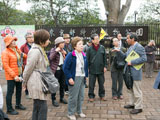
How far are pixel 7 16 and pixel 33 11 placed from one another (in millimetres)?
3501

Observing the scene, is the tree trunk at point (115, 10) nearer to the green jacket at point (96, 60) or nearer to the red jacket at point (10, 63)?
the green jacket at point (96, 60)

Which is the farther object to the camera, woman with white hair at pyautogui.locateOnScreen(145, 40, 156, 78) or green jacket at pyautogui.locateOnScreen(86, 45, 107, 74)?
woman with white hair at pyautogui.locateOnScreen(145, 40, 156, 78)

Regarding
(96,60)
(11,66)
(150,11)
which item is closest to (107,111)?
(96,60)

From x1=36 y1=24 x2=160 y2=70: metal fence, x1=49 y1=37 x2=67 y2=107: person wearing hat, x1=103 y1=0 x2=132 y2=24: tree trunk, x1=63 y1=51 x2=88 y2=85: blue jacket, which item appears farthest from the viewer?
x1=103 y1=0 x2=132 y2=24: tree trunk

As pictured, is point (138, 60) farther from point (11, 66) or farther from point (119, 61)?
point (11, 66)

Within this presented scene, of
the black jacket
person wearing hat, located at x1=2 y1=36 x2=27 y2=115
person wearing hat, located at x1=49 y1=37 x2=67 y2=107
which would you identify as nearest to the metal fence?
the black jacket

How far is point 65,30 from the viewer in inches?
464

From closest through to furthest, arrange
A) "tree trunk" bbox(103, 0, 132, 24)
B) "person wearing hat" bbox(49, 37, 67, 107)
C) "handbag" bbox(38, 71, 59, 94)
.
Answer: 1. "handbag" bbox(38, 71, 59, 94)
2. "person wearing hat" bbox(49, 37, 67, 107)
3. "tree trunk" bbox(103, 0, 132, 24)

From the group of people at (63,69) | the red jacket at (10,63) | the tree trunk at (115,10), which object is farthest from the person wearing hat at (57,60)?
the tree trunk at (115,10)

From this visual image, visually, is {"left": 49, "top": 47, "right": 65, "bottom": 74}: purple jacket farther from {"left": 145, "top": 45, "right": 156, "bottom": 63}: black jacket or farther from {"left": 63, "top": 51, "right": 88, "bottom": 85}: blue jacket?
{"left": 145, "top": 45, "right": 156, "bottom": 63}: black jacket

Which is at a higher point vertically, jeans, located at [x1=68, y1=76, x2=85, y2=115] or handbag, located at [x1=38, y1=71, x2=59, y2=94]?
handbag, located at [x1=38, y1=71, x2=59, y2=94]

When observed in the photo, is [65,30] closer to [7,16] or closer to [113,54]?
[113,54]

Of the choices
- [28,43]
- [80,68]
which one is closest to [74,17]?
[28,43]

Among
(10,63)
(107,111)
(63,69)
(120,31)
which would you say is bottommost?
(107,111)
